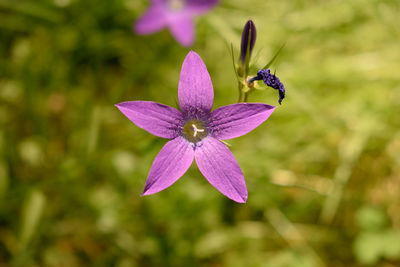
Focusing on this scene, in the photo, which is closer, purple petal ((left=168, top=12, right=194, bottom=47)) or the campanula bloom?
the campanula bloom

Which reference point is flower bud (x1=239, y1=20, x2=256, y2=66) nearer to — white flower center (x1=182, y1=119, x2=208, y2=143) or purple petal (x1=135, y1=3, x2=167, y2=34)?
white flower center (x1=182, y1=119, x2=208, y2=143)

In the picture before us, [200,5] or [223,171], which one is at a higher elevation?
[200,5]

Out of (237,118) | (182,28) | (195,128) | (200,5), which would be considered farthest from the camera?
(200,5)

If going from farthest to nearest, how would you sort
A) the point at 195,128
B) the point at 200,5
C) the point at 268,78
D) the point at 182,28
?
the point at 200,5 → the point at 182,28 → the point at 195,128 → the point at 268,78

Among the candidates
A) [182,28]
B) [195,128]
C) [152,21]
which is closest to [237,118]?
[195,128]

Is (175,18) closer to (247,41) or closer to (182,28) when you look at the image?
(182,28)

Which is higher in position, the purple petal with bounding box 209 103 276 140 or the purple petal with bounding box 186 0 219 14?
the purple petal with bounding box 186 0 219 14

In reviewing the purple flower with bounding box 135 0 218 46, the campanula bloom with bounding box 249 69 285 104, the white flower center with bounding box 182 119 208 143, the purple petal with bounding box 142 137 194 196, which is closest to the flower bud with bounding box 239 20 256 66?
the campanula bloom with bounding box 249 69 285 104

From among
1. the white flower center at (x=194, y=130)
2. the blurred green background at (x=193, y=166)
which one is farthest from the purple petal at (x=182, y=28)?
the white flower center at (x=194, y=130)
